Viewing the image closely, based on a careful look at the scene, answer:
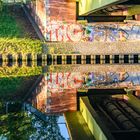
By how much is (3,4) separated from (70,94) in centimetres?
2058

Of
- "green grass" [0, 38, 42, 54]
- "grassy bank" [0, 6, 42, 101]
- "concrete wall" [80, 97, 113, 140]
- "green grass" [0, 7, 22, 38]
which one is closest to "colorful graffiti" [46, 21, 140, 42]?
"green grass" [0, 38, 42, 54]

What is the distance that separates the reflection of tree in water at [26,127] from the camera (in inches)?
433

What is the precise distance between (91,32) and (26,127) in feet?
76.9

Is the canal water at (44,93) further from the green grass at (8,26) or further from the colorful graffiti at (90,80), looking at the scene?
the green grass at (8,26)

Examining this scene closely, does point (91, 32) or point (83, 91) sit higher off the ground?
point (91, 32)

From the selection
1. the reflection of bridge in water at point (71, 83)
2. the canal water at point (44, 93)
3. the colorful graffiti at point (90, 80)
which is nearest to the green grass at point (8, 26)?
the canal water at point (44, 93)

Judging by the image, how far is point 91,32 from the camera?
115 feet

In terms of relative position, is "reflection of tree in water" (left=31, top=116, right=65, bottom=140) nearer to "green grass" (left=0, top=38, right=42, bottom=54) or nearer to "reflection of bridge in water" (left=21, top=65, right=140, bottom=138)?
"reflection of bridge in water" (left=21, top=65, right=140, bottom=138)

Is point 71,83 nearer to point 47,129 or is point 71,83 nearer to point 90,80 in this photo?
point 90,80

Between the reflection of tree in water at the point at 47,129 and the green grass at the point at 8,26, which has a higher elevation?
the green grass at the point at 8,26

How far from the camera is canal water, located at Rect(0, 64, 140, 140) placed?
11848mm

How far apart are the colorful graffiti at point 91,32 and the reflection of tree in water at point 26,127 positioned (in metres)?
20.2

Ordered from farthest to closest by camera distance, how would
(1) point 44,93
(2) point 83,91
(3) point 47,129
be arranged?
(1) point 44,93 < (2) point 83,91 < (3) point 47,129

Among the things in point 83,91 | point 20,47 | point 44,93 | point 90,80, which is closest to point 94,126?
point 83,91
